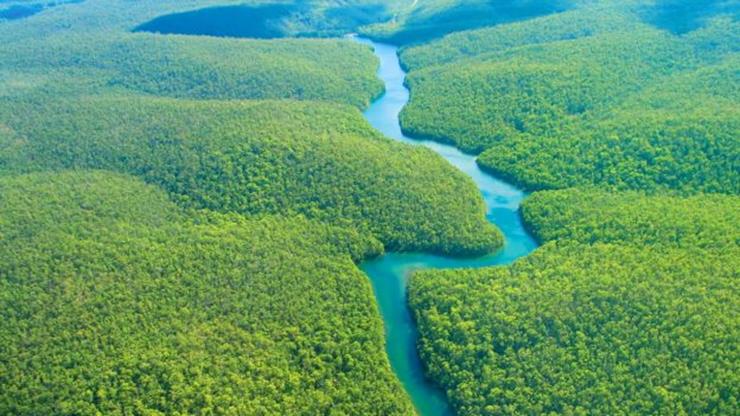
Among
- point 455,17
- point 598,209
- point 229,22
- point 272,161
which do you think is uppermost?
point 229,22

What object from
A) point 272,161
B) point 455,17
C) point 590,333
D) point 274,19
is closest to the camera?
point 590,333

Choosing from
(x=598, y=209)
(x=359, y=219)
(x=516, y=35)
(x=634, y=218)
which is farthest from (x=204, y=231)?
(x=516, y=35)

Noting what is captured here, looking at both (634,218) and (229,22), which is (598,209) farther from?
(229,22)

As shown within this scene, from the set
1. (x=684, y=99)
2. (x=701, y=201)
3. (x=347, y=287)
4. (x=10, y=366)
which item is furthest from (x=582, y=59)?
(x=10, y=366)

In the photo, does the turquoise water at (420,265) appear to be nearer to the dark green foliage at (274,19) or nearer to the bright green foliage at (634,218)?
the bright green foliage at (634,218)

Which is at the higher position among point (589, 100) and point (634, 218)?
point (589, 100)

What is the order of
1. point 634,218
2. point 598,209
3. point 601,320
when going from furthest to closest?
point 598,209 < point 634,218 < point 601,320

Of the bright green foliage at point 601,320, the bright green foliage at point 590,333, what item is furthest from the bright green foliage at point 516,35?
the bright green foliage at point 590,333

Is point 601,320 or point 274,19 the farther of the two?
point 274,19

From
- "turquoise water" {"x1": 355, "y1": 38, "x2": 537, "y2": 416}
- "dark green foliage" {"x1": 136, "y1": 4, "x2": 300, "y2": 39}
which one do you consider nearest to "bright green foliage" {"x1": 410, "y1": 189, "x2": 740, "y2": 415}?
"turquoise water" {"x1": 355, "y1": 38, "x2": 537, "y2": 416}
